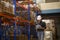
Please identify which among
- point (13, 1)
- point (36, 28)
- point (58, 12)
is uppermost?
point (13, 1)

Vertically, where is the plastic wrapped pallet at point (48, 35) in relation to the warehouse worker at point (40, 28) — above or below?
below

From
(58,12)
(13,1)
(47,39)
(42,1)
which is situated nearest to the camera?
(13,1)

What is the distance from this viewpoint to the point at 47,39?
10.7m

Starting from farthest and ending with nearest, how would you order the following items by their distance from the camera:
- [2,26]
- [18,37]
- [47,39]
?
1. [47,39]
2. [18,37]
3. [2,26]

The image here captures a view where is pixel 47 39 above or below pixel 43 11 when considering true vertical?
below

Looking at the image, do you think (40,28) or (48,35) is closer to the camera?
(40,28)

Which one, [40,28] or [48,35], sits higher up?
[40,28]

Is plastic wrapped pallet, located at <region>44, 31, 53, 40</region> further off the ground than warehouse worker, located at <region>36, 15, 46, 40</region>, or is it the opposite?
warehouse worker, located at <region>36, 15, 46, 40</region>

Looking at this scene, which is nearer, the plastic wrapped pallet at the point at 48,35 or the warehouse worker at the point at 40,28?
the warehouse worker at the point at 40,28

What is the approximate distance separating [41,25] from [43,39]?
902 millimetres

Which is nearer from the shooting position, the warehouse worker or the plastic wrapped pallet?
the warehouse worker

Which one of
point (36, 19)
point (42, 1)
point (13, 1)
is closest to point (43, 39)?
point (36, 19)

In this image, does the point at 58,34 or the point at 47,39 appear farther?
the point at 58,34

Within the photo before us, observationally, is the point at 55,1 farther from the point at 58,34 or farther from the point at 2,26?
the point at 2,26
